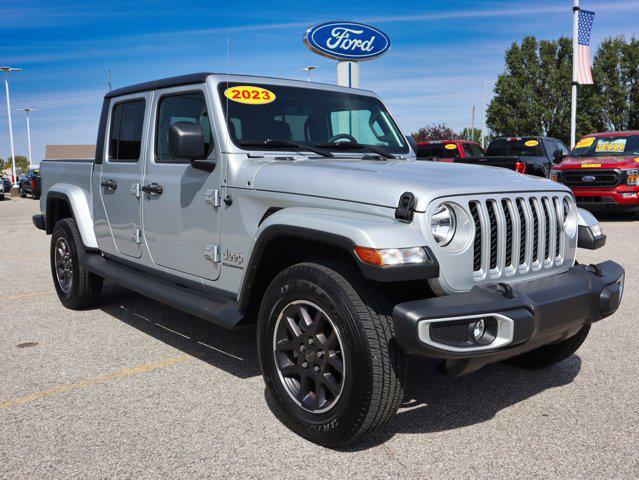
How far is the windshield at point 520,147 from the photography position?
A: 16562 mm

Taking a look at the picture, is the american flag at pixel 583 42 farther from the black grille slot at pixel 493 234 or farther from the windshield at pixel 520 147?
the black grille slot at pixel 493 234

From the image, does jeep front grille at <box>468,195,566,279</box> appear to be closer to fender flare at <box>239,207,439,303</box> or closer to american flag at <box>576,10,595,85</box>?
fender flare at <box>239,207,439,303</box>

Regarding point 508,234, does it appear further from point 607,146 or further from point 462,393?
point 607,146

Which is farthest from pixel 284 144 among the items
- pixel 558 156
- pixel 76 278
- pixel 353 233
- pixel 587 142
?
pixel 587 142

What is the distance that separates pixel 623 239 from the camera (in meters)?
10.4

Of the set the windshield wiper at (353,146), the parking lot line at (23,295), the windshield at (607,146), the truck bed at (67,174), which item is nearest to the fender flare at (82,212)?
the truck bed at (67,174)

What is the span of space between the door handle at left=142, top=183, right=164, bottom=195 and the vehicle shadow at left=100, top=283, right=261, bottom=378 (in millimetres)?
1134

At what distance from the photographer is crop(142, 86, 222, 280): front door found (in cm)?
395

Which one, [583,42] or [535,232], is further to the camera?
[583,42]

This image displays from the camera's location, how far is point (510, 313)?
9.09 ft

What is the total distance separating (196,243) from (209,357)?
941 mm

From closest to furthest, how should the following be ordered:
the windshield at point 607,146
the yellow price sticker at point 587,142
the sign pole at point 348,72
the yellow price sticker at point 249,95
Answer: the yellow price sticker at point 249,95
the windshield at point 607,146
the sign pole at point 348,72
the yellow price sticker at point 587,142

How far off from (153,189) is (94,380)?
4.44ft

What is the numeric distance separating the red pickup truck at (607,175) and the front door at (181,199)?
10.6 meters
